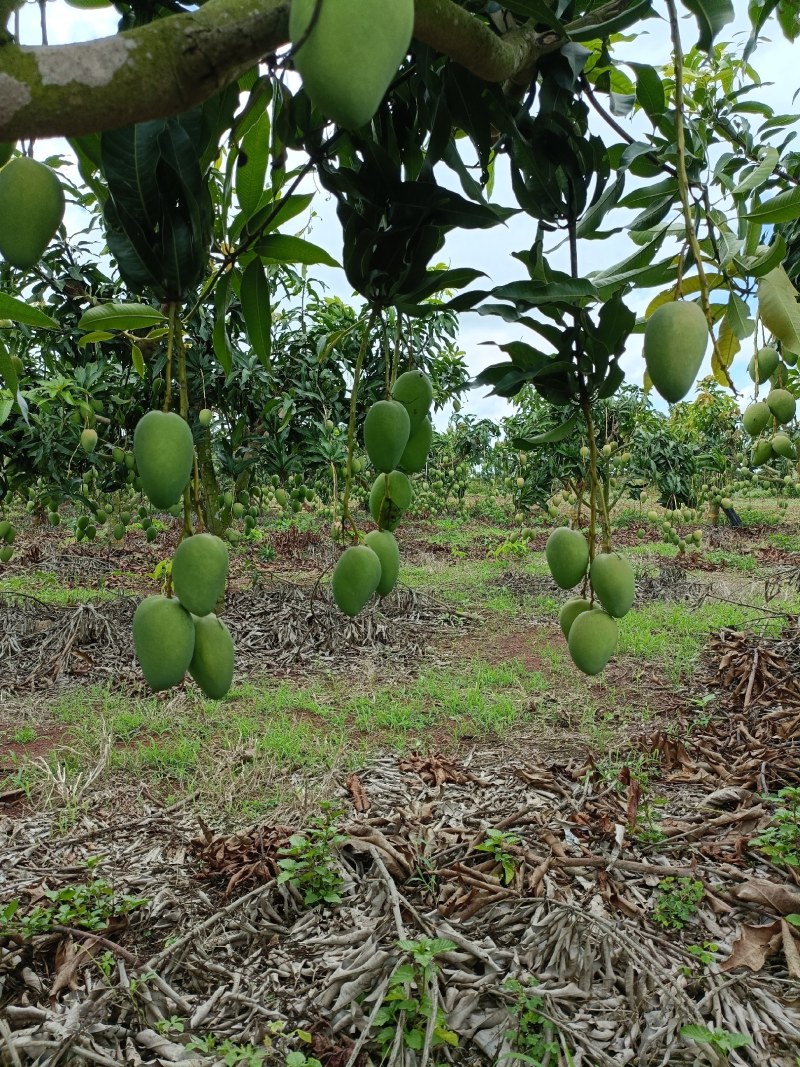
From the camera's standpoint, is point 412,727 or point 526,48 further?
point 412,727

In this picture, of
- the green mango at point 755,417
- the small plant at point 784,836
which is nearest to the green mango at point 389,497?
the green mango at point 755,417

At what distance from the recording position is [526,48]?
2.59 feet

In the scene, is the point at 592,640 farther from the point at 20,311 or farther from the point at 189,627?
the point at 20,311

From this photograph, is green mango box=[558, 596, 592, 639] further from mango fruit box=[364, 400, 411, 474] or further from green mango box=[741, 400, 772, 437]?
green mango box=[741, 400, 772, 437]

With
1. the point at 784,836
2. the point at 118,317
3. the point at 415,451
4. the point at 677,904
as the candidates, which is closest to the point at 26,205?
the point at 118,317

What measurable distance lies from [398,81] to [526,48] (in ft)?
0.51

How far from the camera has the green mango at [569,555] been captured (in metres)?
1.01

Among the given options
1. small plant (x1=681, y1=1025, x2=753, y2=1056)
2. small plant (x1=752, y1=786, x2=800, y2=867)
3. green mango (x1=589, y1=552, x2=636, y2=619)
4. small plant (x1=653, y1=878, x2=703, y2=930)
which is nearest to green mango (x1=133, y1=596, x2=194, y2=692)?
green mango (x1=589, y1=552, x2=636, y2=619)

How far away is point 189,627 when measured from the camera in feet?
2.61

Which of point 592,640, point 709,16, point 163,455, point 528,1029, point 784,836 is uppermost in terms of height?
point 709,16

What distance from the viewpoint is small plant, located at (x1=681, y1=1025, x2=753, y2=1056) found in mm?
1469

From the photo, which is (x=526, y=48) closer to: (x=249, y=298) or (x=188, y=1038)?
(x=249, y=298)

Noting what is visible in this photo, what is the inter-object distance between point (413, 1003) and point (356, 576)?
1163 millimetres

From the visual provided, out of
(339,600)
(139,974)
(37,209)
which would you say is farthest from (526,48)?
(139,974)
